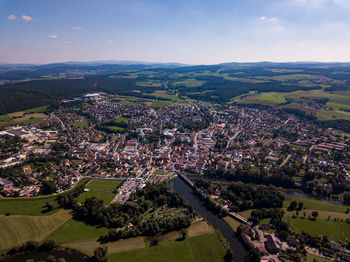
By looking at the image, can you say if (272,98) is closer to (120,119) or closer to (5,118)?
(120,119)

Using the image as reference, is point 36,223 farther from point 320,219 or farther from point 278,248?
point 320,219

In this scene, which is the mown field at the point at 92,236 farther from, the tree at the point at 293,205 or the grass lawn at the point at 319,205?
the grass lawn at the point at 319,205

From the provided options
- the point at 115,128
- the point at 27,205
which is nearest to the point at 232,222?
the point at 27,205

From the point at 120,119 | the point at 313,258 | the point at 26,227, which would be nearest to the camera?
the point at 313,258

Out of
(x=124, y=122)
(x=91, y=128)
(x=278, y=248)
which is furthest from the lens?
(x=124, y=122)

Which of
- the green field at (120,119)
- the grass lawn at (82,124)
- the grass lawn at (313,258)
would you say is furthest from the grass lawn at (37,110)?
the grass lawn at (313,258)

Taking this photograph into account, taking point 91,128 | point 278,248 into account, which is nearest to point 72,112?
point 91,128
